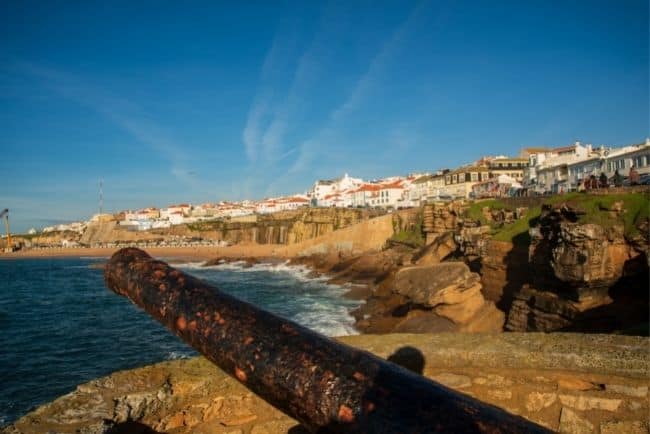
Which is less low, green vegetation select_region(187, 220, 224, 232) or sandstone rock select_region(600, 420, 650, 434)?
green vegetation select_region(187, 220, 224, 232)

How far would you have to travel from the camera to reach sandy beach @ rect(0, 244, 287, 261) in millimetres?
83562

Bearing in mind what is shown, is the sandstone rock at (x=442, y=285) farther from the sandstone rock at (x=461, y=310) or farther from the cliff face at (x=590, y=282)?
the cliff face at (x=590, y=282)

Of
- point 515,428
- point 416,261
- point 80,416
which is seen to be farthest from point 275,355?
point 416,261

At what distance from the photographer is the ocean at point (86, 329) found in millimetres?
16781

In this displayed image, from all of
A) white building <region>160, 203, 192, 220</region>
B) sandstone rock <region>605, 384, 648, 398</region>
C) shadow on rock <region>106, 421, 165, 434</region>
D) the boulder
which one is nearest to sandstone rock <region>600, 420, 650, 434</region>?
sandstone rock <region>605, 384, 648, 398</region>

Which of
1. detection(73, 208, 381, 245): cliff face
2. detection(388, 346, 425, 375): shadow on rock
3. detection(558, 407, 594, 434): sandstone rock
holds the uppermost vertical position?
detection(73, 208, 381, 245): cliff face

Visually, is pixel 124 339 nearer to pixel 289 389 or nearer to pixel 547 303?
pixel 547 303

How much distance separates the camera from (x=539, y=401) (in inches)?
160

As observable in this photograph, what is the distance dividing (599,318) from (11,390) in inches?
859

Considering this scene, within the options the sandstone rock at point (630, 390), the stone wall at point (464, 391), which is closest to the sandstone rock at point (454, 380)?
the stone wall at point (464, 391)

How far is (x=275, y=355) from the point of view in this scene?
2.06 m

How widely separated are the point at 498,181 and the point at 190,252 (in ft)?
212

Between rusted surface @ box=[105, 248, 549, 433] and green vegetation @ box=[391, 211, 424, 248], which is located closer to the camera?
rusted surface @ box=[105, 248, 549, 433]

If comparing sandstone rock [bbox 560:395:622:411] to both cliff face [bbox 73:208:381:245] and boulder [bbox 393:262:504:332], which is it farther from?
cliff face [bbox 73:208:381:245]
